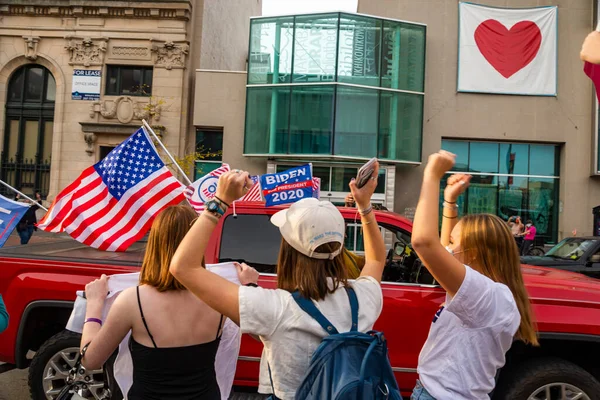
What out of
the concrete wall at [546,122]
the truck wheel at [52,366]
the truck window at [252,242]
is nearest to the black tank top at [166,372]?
the truck window at [252,242]

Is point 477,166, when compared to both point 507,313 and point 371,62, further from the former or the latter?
point 507,313

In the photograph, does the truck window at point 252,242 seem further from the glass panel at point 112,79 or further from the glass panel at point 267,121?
the glass panel at point 112,79

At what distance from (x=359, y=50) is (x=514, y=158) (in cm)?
898

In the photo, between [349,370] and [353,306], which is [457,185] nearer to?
[353,306]

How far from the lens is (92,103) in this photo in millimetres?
22828

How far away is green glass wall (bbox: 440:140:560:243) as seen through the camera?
74.7ft

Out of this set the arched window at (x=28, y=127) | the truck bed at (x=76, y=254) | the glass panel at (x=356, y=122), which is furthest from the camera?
the arched window at (x=28, y=127)

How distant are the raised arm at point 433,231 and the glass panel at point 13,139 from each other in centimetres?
2642

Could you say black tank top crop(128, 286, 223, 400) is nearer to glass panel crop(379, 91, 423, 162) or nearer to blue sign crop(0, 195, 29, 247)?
blue sign crop(0, 195, 29, 247)

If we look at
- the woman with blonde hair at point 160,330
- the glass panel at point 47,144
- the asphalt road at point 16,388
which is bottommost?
the asphalt road at point 16,388

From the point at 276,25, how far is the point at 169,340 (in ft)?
70.1

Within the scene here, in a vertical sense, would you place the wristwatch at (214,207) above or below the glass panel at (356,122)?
below

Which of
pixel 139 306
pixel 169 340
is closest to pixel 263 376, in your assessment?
pixel 169 340

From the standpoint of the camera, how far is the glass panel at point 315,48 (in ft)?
68.9
